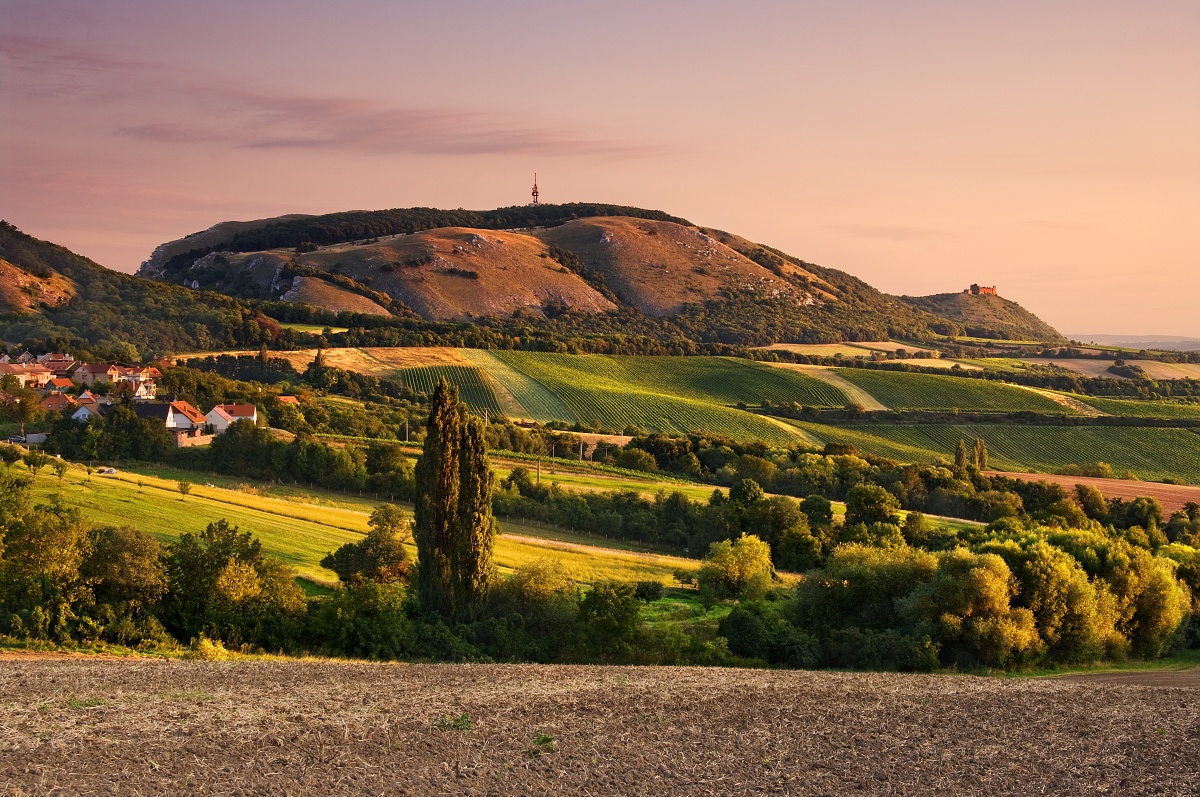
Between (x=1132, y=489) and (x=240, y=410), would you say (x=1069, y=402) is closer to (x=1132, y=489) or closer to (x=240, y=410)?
(x=1132, y=489)

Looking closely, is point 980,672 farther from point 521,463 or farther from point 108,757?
point 521,463

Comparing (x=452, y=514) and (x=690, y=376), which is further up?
(x=690, y=376)

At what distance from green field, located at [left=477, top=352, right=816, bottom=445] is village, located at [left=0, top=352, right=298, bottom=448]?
3512 centimetres

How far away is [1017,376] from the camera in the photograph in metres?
148

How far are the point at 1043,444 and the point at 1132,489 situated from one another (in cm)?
2869

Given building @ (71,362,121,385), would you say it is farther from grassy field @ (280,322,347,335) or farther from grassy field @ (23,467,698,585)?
grassy field @ (23,467,698,585)

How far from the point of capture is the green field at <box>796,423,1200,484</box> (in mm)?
93438

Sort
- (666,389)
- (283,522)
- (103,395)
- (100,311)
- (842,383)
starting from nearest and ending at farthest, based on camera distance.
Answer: (283,522) → (103,395) → (666,389) → (842,383) → (100,311)

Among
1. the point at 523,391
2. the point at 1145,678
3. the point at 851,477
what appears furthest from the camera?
the point at 523,391

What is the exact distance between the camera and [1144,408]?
11825 cm

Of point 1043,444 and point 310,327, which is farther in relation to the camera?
point 310,327

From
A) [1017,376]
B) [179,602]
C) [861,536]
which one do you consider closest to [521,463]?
[861,536]

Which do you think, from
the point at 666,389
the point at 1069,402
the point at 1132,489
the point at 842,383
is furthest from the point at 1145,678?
the point at 842,383

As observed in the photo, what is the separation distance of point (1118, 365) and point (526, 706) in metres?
164
